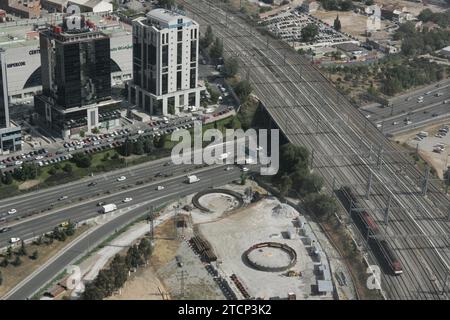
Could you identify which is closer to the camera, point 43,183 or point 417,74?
point 43,183

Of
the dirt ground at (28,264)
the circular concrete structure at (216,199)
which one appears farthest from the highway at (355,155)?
the dirt ground at (28,264)

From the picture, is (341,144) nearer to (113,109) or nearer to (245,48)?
(113,109)

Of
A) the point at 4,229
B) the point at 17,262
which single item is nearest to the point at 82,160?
the point at 4,229

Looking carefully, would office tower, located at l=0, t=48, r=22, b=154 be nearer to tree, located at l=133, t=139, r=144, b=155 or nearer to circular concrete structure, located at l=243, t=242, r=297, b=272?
tree, located at l=133, t=139, r=144, b=155

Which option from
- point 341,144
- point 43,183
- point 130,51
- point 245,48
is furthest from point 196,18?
point 43,183

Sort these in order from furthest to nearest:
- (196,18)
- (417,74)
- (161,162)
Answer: (196,18) < (417,74) < (161,162)

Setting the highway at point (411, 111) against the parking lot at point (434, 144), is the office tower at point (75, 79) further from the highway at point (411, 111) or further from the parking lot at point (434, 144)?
the parking lot at point (434, 144)
